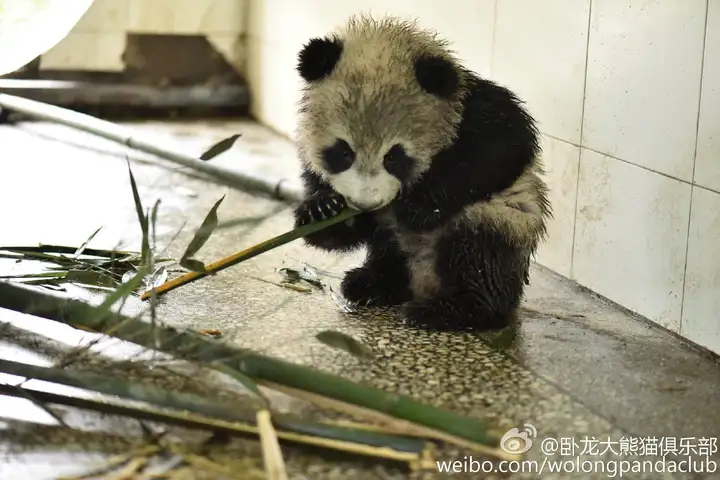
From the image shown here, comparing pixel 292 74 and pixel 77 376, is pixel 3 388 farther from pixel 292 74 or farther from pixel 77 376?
pixel 292 74

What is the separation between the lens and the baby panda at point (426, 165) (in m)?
1.77

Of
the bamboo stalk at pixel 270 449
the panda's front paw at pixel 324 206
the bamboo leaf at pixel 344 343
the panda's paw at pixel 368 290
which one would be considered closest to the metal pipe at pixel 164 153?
the panda's paw at pixel 368 290

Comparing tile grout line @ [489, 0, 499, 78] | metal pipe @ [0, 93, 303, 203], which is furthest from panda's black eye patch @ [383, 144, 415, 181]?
metal pipe @ [0, 93, 303, 203]

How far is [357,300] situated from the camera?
2.03 m

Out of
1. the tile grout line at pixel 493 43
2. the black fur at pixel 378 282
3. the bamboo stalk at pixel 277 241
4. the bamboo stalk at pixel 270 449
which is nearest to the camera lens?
the bamboo stalk at pixel 270 449

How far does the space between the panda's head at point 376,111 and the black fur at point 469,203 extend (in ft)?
0.12

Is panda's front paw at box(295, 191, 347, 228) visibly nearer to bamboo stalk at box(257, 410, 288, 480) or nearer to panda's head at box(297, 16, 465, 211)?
panda's head at box(297, 16, 465, 211)

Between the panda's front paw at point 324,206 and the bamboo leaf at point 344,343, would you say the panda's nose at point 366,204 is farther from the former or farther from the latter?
the bamboo leaf at point 344,343

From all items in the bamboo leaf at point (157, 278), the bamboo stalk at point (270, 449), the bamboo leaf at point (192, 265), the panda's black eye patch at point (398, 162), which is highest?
the panda's black eye patch at point (398, 162)

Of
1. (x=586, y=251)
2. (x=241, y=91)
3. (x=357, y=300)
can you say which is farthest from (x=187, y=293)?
(x=241, y=91)

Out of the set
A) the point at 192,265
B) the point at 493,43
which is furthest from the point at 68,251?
the point at 493,43

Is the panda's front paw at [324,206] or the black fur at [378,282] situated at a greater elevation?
the panda's front paw at [324,206]

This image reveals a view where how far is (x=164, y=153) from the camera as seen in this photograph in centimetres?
316

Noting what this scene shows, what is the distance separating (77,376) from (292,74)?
2621mm
